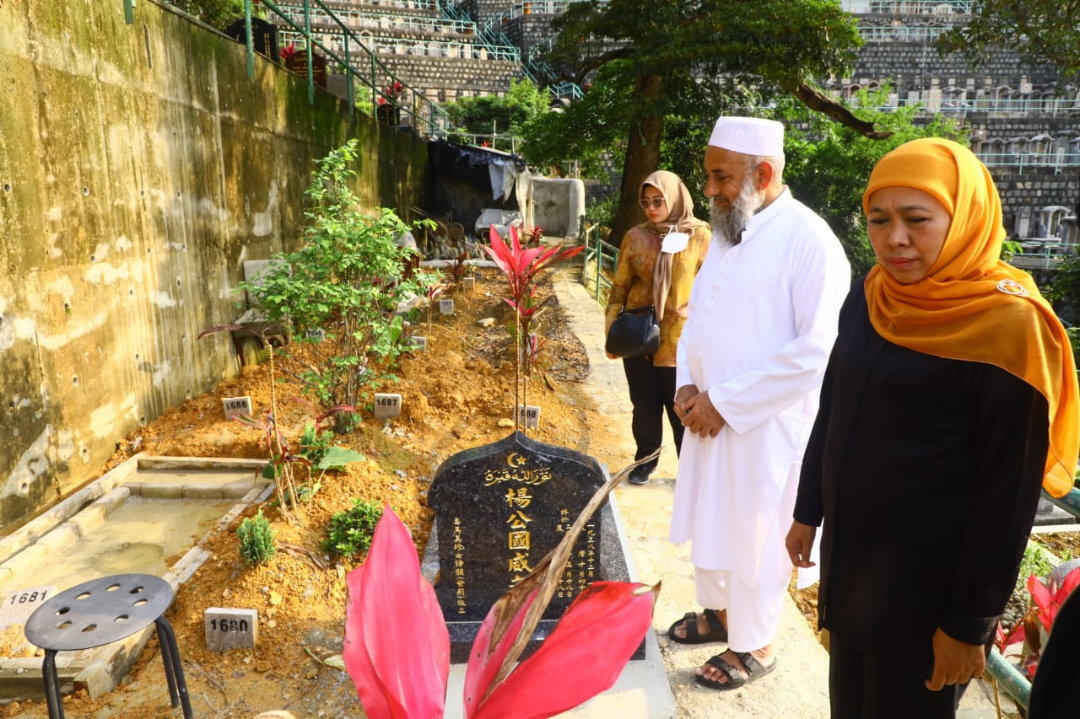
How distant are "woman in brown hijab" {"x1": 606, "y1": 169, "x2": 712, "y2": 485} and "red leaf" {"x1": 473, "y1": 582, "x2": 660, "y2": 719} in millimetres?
2905

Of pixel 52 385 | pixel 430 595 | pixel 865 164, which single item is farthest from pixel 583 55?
pixel 430 595

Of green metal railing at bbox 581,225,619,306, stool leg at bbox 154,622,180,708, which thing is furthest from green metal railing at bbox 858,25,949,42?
stool leg at bbox 154,622,180,708

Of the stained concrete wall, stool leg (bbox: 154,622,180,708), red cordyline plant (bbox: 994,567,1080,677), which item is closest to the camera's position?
red cordyline plant (bbox: 994,567,1080,677)

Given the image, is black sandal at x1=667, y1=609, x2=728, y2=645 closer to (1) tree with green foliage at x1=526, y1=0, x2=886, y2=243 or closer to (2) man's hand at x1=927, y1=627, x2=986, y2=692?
(2) man's hand at x1=927, y1=627, x2=986, y2=692

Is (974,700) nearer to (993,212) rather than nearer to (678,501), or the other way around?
(678,501)

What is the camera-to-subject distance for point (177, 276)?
4.93 metres

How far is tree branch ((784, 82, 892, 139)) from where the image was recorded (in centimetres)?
1199

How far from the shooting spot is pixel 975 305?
4.18 ft

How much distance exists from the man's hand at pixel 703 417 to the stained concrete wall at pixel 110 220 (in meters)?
3.18

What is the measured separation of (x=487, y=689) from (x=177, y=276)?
5.12m

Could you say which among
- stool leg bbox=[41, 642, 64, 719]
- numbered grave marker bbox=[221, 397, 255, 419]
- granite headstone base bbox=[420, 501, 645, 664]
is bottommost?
granite headstone base bbox=[420, 501, 645, 664]

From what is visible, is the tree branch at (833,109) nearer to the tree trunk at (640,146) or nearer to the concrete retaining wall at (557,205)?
the tree trunk at (640,146)

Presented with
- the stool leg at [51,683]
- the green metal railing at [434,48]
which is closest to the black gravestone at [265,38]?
the stool leg at [51,683]

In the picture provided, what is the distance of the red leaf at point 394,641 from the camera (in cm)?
52
